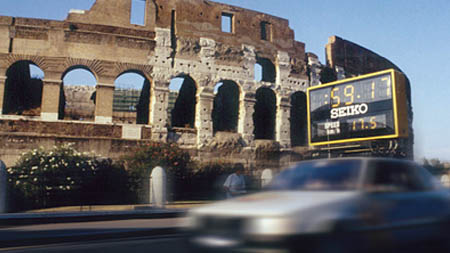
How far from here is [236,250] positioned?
3.81 metres

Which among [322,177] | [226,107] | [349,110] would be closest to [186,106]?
[226,107]

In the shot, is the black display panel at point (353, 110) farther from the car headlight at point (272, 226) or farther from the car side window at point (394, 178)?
the car headlight at point (272, 226)

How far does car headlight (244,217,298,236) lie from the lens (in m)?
3.61

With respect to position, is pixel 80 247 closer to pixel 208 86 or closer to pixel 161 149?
pixel 161 149

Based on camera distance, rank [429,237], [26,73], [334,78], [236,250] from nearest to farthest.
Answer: [236,250]
[429,237]
[26,73]
[334,78]

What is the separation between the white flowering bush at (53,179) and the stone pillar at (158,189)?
3.34 metres

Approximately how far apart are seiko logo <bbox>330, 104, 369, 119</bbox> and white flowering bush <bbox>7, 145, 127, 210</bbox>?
11.1 metres

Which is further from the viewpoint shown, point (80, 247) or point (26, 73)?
point (26, 73)

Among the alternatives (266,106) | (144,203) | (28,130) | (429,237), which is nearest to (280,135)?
(266,106)

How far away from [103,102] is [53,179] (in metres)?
5.38

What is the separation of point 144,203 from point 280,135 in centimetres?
1040

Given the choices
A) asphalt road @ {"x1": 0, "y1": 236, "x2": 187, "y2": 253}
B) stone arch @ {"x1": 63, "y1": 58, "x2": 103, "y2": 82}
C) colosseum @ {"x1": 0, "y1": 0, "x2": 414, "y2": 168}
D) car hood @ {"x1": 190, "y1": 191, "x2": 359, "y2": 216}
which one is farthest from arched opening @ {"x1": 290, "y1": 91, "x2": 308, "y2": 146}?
car hood @ {"x1": 190, "y1": 191, "x2": 359, "y2": 216}

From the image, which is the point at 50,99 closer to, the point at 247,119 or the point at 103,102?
the point at 103,102

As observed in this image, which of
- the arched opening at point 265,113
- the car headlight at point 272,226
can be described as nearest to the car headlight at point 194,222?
the car headlight at point 272,226
